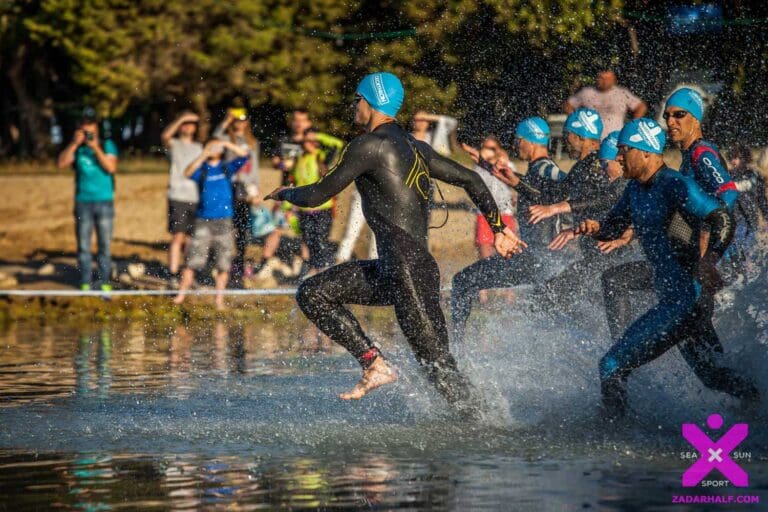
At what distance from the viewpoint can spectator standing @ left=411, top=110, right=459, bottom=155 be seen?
15452mm

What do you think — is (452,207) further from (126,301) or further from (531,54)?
(126,301)

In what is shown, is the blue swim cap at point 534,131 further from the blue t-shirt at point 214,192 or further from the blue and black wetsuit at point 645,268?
the blue t-shirt at point 214,192

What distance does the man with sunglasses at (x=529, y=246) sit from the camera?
11.2 metres

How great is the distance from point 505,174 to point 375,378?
2150 mm

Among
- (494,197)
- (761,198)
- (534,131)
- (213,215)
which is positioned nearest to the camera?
(534,131)

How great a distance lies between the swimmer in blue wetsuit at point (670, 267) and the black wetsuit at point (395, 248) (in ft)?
3.19

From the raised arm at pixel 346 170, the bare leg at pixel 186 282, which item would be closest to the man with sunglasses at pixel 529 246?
the raised arm at pixel 346 170

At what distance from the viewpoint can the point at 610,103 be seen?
14922 mm

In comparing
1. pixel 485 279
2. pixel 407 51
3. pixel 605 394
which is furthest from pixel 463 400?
pixel 407 51

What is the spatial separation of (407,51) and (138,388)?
11226 mm

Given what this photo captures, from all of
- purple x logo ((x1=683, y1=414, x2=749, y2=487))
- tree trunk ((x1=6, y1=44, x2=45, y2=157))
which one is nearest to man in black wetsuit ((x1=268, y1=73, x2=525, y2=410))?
purple x logo ((x1=683, y1=414, x2=749, y2=487))

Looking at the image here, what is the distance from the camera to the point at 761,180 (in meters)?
12.8

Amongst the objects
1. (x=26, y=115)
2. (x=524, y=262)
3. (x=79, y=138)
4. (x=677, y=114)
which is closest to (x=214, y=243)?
(x=79, y=138)

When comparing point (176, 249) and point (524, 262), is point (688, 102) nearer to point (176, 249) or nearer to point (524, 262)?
point (524, 262)
